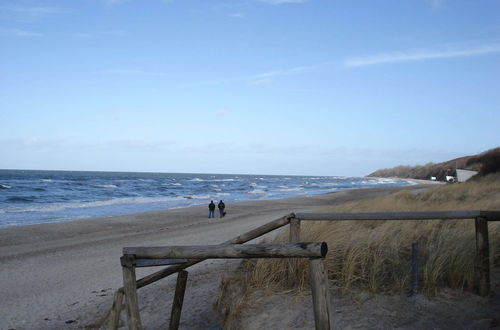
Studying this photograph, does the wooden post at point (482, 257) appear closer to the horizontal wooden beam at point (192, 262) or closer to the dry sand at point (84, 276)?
the dry sand at point (84, 276)

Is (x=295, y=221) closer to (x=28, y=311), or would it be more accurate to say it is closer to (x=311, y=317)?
(x=311, y=317)

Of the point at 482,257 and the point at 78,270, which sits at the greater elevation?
the point at 482,257

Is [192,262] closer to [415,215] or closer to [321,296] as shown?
[321,296]

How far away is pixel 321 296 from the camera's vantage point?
3.15m

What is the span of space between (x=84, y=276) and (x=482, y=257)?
295 inches

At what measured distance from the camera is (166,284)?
26.0 feet

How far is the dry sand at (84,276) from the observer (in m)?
6.66

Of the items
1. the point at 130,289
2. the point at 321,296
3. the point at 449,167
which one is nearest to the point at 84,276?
the point at 130,289

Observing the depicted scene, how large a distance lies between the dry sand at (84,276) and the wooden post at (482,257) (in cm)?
193

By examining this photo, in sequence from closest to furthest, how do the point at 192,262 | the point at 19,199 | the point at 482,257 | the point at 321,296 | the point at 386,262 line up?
1. the point at 321,296
2. the point at 192,262
3. the point at 482,257
4. the point at 386,262
5. the point at 19,199

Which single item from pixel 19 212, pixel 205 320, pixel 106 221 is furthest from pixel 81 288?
pixel 19 212

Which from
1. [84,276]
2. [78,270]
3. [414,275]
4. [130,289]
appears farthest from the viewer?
[78,270]

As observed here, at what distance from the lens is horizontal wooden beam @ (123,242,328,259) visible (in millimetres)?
3109

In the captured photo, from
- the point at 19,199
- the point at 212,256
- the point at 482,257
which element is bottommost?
the point at 19,199
